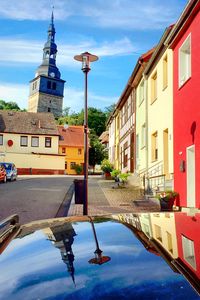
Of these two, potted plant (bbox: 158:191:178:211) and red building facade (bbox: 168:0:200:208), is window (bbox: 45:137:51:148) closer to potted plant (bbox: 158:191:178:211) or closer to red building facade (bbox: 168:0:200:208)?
red building facade (bbox: 168:0:200:208)

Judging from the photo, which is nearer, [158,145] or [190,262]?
[190,262]

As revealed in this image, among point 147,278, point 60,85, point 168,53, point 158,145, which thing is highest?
point 60,85

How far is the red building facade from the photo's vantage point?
10766 mm

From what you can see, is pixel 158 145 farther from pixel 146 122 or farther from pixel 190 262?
pixel 190 262

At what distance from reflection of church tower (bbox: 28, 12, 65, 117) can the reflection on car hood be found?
350 feet

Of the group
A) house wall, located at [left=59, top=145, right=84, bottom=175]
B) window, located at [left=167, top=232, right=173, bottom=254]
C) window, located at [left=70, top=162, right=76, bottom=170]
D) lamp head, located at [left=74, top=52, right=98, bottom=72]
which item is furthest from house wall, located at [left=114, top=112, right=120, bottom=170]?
window, located at [left=167, top=232, right=173, bottom=254]

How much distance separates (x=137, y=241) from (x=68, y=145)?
63.4 meters

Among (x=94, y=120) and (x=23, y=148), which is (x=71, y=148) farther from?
(x=94, y=120)

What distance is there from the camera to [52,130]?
58.4 metres

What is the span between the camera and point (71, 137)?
67.1 m

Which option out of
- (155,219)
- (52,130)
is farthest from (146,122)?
(52,130)

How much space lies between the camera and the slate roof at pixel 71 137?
6575cm

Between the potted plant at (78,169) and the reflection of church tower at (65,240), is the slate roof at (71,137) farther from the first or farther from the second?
the reflection of church tower at (65,240)

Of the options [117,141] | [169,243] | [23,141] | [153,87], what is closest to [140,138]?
[153,87]
